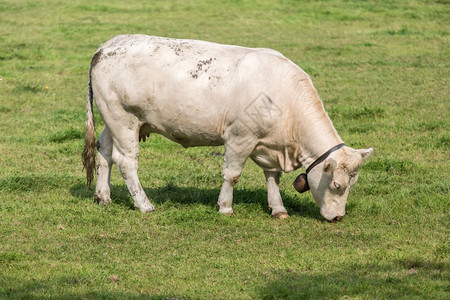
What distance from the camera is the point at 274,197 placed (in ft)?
32.7

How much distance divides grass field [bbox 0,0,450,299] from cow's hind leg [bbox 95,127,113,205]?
0.66 ft

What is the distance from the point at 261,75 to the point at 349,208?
2.14 metres

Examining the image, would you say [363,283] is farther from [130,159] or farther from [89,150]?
[89,150]

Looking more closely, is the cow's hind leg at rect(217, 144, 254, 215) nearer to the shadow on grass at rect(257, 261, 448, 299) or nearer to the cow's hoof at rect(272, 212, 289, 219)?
the cow's hoof at rect(272, 212, 289, 219)

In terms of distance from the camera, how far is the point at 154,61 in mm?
9797

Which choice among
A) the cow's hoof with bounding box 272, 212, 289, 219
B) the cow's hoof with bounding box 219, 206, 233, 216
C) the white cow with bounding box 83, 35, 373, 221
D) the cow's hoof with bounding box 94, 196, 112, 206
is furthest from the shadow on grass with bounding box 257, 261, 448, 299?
the cow's hoof with bounding box 94, 196, 112, 206

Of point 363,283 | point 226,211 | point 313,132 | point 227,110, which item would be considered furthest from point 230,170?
point 363,283

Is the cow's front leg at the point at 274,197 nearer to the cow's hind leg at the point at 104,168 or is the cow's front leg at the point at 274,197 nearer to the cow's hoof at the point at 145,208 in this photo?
the cow's hoof at the point at 145,208

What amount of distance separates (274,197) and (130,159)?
6.50ft

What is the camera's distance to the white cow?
948 centimetres

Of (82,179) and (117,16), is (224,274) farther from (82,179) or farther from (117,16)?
(117,16)

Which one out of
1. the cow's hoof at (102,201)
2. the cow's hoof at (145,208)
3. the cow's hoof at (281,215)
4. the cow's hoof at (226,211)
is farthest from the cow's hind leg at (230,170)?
the cow's hoof at (102,201)

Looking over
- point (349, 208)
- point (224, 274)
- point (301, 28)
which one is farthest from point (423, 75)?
point (224, 274)

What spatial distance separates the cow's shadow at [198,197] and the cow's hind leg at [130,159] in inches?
11.5
